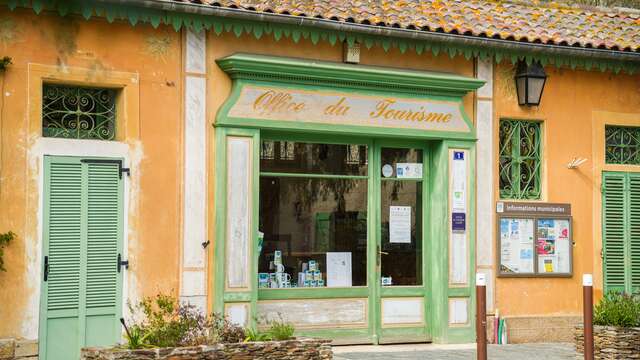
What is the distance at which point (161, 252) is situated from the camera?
11.7 meters

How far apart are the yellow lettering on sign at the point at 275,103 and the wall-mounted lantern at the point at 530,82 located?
325 centimetres

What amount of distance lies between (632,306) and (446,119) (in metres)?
3.32


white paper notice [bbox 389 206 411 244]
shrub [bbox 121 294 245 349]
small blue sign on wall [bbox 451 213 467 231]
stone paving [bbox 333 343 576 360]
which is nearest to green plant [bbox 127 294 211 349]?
shrub [bbox 121 294 245 349]

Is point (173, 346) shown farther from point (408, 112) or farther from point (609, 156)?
point (609, 156)

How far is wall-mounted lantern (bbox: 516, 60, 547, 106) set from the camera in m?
13.9

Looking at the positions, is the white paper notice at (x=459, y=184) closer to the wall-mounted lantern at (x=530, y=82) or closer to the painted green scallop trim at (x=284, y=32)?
the wall-mounted lantern at (x=530, y=82)

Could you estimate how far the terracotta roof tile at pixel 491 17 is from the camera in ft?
40.5

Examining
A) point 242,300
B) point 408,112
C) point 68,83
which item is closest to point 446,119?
point 408,112

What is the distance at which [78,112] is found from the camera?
11359 mm

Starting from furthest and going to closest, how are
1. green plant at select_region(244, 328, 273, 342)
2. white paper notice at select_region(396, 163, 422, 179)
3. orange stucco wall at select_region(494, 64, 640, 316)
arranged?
orange stucco wall at select_region(494, 64, 640, 316), white paper notice at select_region(396, 163, 422, 179), green plant at select_region(244, 328, 273, 342)

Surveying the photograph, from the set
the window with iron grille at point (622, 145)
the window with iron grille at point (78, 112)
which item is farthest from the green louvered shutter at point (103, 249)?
the window with iron grille at point (622, 145)

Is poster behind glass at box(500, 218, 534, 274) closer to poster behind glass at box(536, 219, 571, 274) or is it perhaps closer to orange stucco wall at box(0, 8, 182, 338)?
poster behind glass at box(536, 219, 571, 274)

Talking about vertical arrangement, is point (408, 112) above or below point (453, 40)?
below

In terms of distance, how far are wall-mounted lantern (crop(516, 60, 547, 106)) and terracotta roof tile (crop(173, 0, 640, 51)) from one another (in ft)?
1.54
